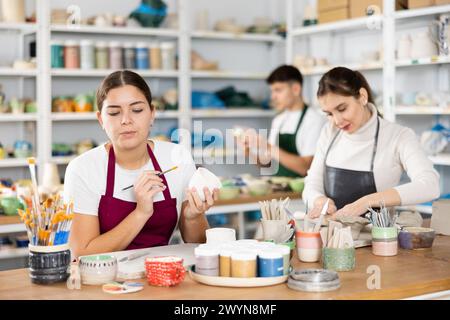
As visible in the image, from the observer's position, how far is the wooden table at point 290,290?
1979 millimetres

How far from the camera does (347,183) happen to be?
343 cm

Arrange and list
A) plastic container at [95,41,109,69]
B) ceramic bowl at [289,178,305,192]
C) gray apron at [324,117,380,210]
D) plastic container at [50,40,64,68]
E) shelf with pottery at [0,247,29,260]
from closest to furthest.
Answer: gray apron at [324,117,380,210] → shelf with pottery at [0,247,29,260] → ceramic bowl at [289,178,305,192] → plastic container at [50,40,64,68] → plastic container at [95,41,109,69]

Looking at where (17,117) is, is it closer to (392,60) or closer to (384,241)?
(392,60)

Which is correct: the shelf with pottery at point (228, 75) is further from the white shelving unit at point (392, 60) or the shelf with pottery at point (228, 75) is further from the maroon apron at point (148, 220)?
the maroon apron at point (148, 220)

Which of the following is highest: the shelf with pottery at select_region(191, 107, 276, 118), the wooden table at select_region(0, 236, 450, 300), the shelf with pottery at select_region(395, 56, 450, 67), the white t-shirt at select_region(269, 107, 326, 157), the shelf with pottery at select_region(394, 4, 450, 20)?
the shelf with pottery at select_region(394, 4, 450, 20)

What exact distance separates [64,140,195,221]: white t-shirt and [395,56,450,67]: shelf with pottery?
262cm

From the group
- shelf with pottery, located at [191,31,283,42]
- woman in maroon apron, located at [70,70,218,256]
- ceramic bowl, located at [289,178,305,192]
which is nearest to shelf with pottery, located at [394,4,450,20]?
ceramic bowl, located at [289,178,305,192]

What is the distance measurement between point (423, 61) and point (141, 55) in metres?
2.19

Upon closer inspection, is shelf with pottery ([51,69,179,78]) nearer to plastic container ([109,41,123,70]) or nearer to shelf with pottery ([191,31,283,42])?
plastic container ([109,41,123,70])

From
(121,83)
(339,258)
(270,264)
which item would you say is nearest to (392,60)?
(121,83)

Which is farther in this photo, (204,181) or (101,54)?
(101,54)

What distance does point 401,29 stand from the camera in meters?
5.56

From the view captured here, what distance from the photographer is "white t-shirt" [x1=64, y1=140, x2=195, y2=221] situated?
265cm
